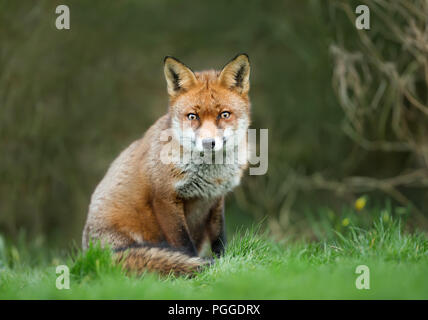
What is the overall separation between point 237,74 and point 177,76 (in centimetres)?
56

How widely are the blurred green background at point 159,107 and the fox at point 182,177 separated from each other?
11.1ft

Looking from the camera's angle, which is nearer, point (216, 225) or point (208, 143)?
point (208, 143)

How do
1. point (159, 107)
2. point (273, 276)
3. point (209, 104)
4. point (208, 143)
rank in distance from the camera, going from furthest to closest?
point (159, 107) → point (209, 104) → point (208, 143) → point (273, 276)

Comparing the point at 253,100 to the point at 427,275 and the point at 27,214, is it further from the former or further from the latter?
the point at 427,275

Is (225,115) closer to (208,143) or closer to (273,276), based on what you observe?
(208,143)

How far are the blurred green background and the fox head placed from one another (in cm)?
367

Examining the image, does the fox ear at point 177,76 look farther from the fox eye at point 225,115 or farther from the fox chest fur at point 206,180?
the fox chest fur at point 206,180

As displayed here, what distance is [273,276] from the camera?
363 cm

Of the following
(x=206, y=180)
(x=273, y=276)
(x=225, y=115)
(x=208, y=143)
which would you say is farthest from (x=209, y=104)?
(x=273, y=276)

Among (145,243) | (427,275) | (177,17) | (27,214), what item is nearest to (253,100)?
(177,17)

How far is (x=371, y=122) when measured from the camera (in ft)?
26.8

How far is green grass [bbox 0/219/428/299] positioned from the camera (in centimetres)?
333

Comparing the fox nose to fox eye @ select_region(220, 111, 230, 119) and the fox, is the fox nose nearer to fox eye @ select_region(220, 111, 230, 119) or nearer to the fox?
the fox

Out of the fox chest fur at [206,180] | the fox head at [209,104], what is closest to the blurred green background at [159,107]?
the fox chest fur at [206,180]
